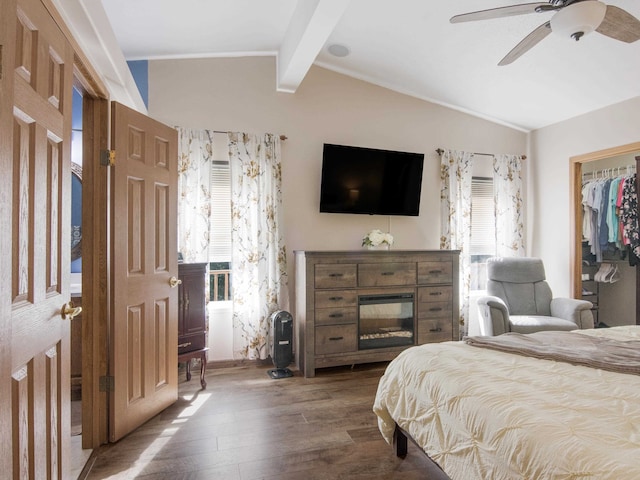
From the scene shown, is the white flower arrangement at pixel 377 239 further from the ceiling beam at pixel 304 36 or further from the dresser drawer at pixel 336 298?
the ceiling beam at pixel 304 36

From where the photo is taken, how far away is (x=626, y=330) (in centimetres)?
223

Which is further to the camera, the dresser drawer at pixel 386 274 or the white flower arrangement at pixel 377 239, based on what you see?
the white flower arrangement at pixel 377 239

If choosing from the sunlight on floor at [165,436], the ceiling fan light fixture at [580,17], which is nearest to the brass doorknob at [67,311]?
the sunlight on floor at [165,436]

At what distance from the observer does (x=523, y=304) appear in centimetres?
387

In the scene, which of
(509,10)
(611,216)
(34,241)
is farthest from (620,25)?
(34,241)

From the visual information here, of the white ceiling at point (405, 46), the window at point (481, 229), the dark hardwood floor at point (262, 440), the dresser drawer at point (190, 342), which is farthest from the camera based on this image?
the window at point (481, 229)

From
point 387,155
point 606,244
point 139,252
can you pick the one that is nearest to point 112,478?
point 139,252

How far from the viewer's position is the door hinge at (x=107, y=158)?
2184 mm

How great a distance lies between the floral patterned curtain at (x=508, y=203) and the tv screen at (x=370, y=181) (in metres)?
1.17

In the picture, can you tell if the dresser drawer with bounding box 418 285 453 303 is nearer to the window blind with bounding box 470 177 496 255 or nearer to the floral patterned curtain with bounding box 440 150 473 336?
the floral patterned curtain with bounding box 440 150 473 336

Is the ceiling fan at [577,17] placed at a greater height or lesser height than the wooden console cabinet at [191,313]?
greater

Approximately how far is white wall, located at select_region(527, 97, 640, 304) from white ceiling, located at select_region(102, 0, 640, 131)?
0.18 metres

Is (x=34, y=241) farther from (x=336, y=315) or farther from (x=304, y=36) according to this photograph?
(x=336, y=315)

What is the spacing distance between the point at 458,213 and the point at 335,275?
76.1 inches
